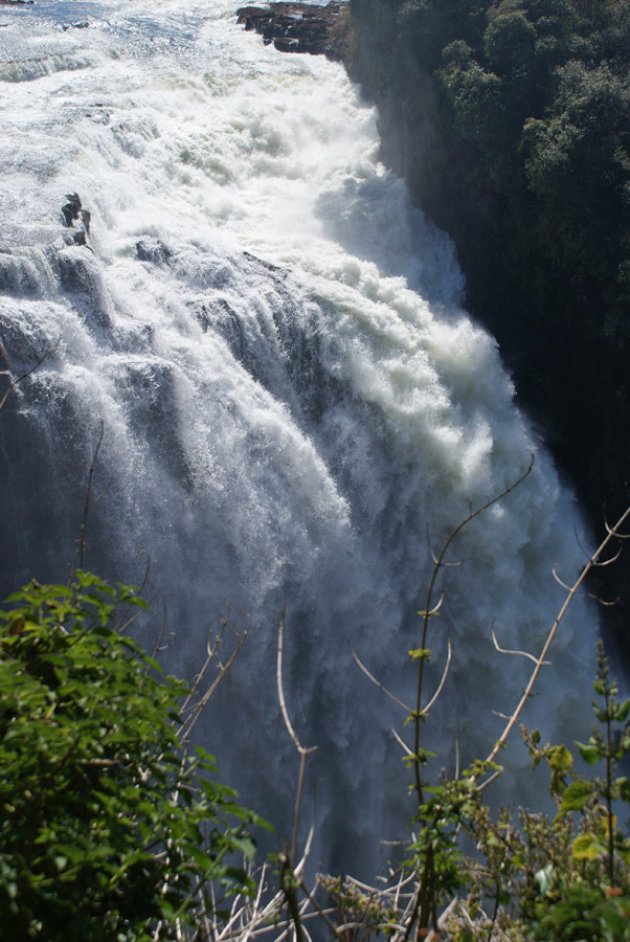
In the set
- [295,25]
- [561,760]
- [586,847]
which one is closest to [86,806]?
[586,847]

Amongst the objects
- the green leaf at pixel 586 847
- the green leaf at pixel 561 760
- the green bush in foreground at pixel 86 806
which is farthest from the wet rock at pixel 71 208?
the green leaf at pixel 586 847

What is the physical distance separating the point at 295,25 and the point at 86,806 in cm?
2895

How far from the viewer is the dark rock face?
2405 cm

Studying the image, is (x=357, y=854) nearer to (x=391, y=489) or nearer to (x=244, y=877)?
(x=391, y=489)

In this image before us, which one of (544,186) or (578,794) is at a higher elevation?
(544,186)

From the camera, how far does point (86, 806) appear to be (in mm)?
2410

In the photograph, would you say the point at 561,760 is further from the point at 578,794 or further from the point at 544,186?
the point at 544,186

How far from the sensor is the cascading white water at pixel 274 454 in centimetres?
823

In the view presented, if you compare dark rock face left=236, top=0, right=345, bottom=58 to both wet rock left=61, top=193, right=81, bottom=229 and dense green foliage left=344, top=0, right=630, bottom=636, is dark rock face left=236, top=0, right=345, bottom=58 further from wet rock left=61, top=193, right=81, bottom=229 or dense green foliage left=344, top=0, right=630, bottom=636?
wet rock left=61, top=193, right=81, bottom=229

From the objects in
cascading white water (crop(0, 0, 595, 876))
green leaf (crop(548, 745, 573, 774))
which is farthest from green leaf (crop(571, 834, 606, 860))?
cascading white water (crop(0, 0, 595, 876))

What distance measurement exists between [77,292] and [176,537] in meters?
3.61

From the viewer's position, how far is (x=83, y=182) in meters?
11.7

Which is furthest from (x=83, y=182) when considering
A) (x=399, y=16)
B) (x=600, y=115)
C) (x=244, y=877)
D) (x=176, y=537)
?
(x=244, y=877)

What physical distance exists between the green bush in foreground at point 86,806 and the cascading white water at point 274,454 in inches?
187
